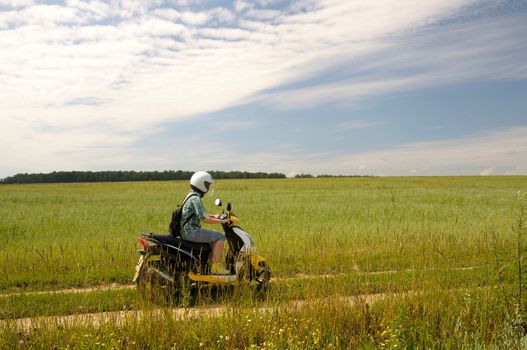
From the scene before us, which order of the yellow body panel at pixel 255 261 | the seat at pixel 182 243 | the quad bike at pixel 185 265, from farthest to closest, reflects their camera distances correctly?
1. the yellow body panel at pixel 255 261
2. the seat at pixel 182 243
3. the quad bike at pixel 185 265

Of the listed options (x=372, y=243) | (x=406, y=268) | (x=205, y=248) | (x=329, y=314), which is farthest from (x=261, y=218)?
(x=329, y=314)

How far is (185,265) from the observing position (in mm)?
7953

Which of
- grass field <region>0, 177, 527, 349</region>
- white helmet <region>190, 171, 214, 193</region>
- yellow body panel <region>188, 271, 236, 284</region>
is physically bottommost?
grass field <region>0, 177, 527, 349</region>

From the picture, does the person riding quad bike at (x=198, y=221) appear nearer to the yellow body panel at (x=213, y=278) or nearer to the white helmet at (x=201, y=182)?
the white helmet at (x=201, y=182)

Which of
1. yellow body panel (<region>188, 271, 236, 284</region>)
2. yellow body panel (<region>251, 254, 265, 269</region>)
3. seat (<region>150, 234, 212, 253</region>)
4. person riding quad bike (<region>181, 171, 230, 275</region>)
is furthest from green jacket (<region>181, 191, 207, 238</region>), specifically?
yellow body panel (<region>251, 254, 265, 269</region>)

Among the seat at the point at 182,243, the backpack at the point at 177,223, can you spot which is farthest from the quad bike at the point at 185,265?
the backpack at the point at 177,223

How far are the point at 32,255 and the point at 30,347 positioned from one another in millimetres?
7049

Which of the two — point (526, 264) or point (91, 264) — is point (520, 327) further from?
point (91, 264)

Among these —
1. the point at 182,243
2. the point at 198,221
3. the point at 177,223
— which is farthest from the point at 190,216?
the point at 182,243

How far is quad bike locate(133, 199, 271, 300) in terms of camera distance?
7680 mm

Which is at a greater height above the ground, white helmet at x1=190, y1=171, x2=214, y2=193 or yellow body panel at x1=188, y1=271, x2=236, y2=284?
white helmet at x1=190, y1=171, x2=214, y2=193

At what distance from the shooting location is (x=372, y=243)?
12602mm

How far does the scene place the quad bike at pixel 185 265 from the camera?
25.2ft

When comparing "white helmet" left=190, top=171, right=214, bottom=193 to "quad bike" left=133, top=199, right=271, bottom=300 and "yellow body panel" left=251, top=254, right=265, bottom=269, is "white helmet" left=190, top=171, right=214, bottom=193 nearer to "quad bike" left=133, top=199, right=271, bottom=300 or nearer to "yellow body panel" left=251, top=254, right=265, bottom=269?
"quad bike" left=133, top=199, right=271, bottom=300
